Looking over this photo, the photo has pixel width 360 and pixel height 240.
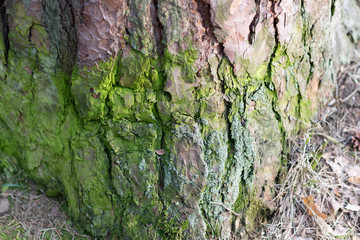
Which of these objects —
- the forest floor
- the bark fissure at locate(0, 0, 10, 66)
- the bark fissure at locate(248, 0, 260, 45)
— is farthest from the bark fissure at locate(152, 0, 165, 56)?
the forest floor

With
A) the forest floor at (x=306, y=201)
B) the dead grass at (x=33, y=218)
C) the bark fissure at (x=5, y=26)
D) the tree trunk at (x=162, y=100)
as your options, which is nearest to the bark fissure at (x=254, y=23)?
the tree trunk at (x=162, y=100)

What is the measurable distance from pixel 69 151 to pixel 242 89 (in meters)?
1.02

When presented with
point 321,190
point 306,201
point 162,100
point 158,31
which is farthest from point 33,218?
point 321,190

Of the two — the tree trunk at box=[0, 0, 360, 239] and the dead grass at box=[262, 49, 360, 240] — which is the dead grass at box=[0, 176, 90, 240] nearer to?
the tree trunk at box=[0, 0, 360, 239]

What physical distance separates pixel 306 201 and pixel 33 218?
1.63 metres

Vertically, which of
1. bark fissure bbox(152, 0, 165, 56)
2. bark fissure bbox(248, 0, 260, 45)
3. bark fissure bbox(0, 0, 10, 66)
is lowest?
bark fissure bbox(0, 0, 10, 66)

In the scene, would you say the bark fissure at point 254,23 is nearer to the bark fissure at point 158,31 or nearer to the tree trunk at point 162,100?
the tree trunk at point 162,100

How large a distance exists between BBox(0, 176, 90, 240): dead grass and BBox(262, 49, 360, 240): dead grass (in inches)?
46.2

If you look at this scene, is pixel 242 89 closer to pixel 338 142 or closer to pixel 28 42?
pixel 338 142

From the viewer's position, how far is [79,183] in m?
1.88

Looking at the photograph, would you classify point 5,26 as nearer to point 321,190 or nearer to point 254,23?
point 254,23

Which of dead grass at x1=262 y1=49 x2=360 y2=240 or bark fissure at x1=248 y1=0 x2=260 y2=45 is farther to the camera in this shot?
dead grass at x1=262 y1=49 x2=360 y2=240

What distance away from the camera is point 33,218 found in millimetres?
2020

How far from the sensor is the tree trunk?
5.12 feet
